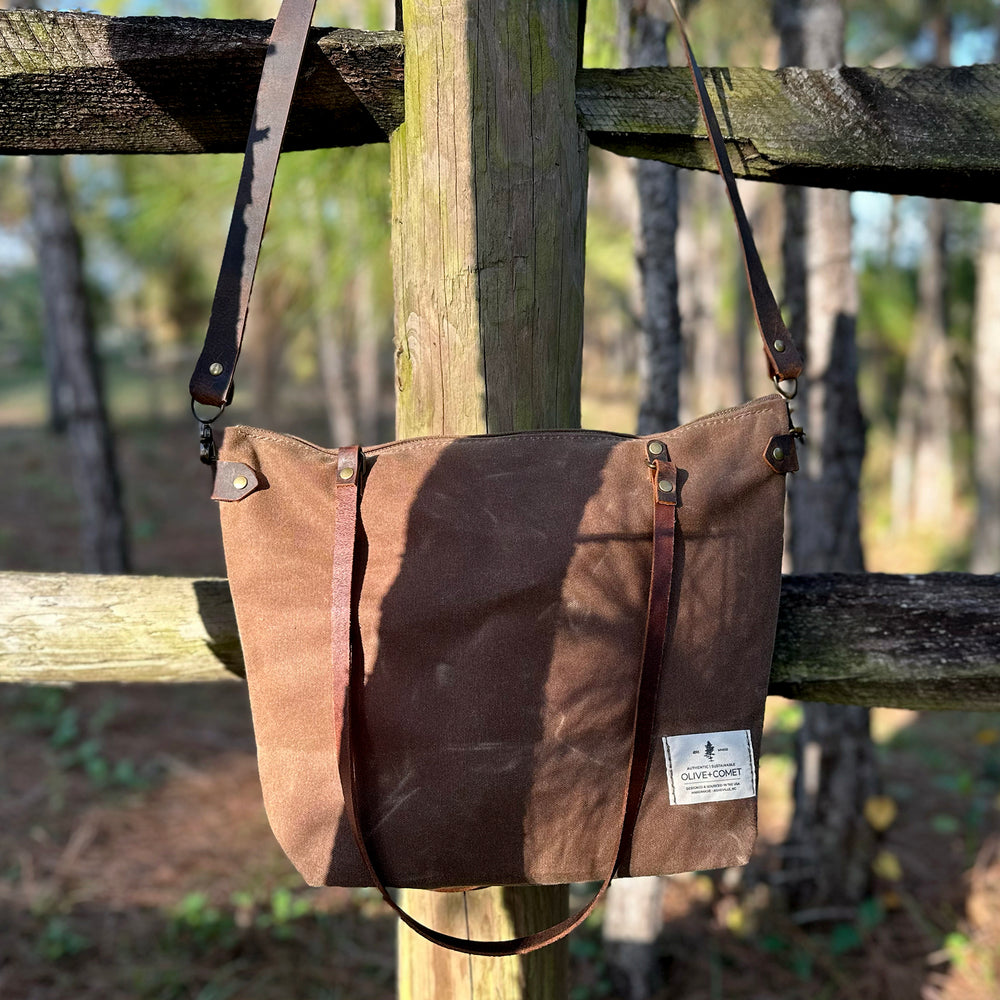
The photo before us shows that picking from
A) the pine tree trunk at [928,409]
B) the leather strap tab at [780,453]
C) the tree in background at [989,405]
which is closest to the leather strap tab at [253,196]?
the leather strap tab at [780,453]

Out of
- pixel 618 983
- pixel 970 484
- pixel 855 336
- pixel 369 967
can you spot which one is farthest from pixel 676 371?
pixel 970 484

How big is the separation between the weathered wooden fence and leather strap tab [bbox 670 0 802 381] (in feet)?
0.31

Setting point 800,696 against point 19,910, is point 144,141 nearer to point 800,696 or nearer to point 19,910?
point 800,696

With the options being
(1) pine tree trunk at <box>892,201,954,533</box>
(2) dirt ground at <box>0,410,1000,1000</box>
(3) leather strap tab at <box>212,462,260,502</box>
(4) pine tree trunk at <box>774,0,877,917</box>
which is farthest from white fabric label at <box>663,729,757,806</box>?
(1) pine tree trunk at <box>892,201,954,533</box>

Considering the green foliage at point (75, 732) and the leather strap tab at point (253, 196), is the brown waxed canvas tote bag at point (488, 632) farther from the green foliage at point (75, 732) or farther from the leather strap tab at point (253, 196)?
the green foliage at point (75, 732)

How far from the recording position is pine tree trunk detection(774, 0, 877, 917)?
10.4 ft

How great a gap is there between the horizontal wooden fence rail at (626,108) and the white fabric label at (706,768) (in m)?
0.88

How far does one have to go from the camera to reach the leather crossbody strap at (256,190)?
1184 mm

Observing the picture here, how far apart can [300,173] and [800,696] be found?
10.5ft

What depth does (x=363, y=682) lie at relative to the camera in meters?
1.13

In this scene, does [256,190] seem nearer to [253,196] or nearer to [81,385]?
[253,196]

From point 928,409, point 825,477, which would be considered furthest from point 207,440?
point 928,409

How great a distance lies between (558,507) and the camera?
1142mm

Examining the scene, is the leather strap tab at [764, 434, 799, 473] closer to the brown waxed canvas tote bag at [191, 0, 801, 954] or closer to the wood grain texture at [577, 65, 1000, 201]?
A: the brown waxed canvas tote bag at [191, 0, 801, 954]
